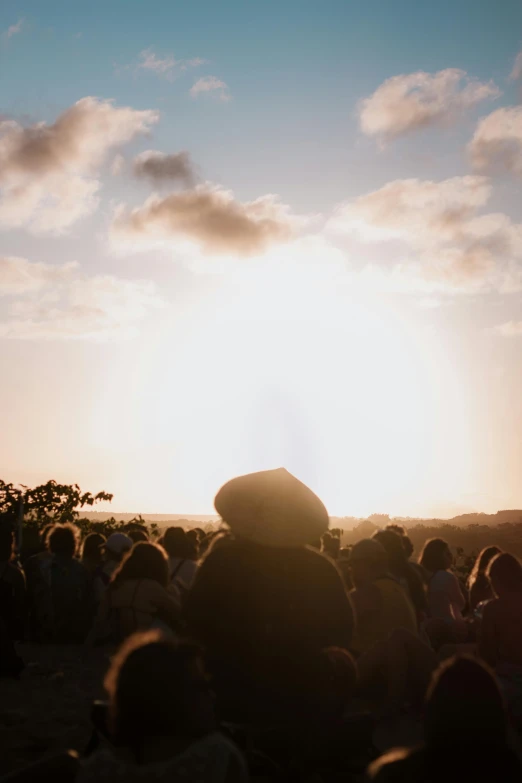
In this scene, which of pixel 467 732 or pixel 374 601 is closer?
pixel 467 732

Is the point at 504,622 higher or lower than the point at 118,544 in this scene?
lower

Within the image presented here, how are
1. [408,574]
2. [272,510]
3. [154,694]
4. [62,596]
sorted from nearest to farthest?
[154,694], [272,510], [408,574], [62,596]

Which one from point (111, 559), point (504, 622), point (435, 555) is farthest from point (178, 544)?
point (504, 622)

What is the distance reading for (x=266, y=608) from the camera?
16.3 feet

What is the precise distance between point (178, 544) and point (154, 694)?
6.88m

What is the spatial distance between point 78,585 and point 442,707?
348 inches

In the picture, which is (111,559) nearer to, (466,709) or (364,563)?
(364,563)

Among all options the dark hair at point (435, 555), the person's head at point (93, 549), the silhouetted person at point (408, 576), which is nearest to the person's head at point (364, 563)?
the silhouetted person at point (408, 576)

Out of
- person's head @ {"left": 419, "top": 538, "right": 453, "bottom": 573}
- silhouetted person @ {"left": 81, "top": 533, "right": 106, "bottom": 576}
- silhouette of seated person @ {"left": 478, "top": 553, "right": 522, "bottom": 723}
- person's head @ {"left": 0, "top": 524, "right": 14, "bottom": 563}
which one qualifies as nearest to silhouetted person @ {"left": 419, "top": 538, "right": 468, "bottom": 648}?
person's head @ {"left": 419, "top": 538, "right": 453, "bottom": 573}

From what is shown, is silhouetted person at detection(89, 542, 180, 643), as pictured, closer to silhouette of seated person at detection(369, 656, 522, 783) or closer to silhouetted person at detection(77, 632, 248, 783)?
silhouetted person at detection(77, 632, 248, 783)

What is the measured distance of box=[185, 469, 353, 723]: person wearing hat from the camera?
4.94 metres

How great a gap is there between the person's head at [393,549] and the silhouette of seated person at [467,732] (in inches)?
222

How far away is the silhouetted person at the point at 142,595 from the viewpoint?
7414 mm

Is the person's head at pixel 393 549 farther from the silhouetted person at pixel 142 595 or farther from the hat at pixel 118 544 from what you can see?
the hat at pixel 118 544
